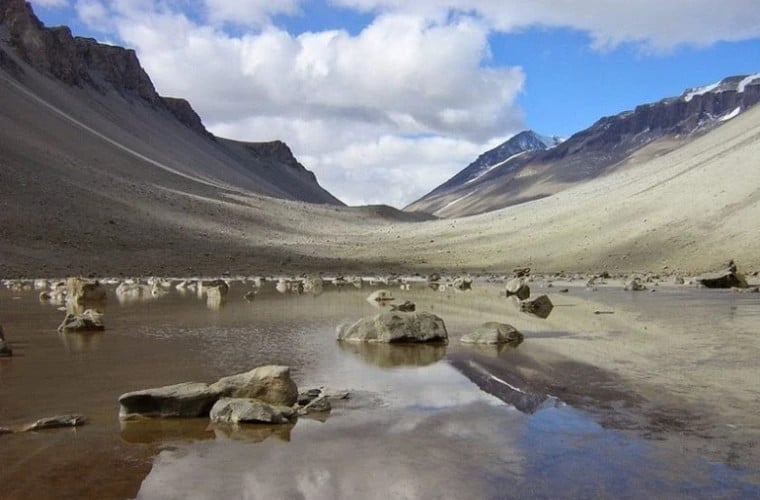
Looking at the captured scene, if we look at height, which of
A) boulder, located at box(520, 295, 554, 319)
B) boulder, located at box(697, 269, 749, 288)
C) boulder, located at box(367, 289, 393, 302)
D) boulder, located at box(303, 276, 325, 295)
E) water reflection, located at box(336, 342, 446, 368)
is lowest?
water reflection, located at box(336, 342, 446, 368)

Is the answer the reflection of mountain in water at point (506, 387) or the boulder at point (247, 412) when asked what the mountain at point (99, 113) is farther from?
the boulder at point (247, 412)

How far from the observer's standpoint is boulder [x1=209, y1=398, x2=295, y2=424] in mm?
8602

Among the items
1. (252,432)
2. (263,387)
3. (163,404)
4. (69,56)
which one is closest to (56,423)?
(163,404)

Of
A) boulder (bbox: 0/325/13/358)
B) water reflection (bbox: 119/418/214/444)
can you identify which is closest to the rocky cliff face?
boulder (bbox: 0/325/13/358)

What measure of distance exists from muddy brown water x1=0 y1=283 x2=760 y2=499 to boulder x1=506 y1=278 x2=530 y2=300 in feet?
41.0

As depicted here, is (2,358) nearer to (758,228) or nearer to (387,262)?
(758,228)

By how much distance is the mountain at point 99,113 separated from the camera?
268ft

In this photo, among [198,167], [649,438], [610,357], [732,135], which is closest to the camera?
[649,438]

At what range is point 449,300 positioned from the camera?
29.4 meters

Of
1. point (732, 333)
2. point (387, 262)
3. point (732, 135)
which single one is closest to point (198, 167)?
point (387, 262)

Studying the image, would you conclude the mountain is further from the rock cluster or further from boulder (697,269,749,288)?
the rock cluster

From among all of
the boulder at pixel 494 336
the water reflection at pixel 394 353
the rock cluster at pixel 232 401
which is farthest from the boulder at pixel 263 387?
the boulder at pixel 494 336

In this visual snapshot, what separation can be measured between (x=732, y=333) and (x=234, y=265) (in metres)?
45.2

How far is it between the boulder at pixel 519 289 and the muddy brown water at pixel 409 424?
12511 mm
